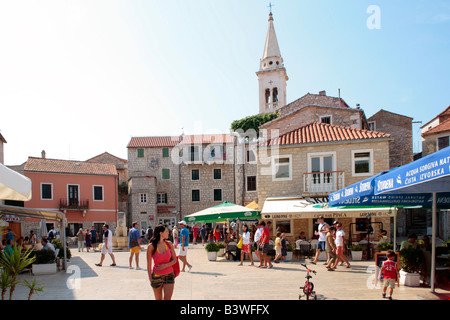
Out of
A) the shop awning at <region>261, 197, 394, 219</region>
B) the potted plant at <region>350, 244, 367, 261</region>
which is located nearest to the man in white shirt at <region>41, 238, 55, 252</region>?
the shop awning at <region>261, 197, 394, 219</region>

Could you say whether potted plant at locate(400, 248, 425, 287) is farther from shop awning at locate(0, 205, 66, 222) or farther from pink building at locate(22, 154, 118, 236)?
pink building at locate(22, 154, 118, 236)

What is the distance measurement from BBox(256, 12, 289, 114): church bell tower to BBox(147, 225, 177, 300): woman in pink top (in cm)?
5220

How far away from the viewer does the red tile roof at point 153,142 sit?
4428cm

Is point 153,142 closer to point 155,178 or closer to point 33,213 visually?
point 155,178

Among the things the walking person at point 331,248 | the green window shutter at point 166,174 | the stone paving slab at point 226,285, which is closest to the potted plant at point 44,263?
the stone paving slab at point 226,285

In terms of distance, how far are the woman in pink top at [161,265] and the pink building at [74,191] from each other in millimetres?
30735

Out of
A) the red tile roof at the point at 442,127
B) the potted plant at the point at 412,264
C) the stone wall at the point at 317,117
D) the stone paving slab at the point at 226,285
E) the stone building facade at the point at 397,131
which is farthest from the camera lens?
the stone building facade at the point at 397,131

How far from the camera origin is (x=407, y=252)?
945 cm

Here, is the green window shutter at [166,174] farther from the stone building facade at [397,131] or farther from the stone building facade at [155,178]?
the stone building facade at [397,131]

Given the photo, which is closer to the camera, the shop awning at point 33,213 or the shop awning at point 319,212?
the shop awning at point 33,213

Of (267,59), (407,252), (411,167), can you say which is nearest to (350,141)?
(407,252)

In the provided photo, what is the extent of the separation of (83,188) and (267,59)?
33963mm

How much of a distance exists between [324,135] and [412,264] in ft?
41.7
